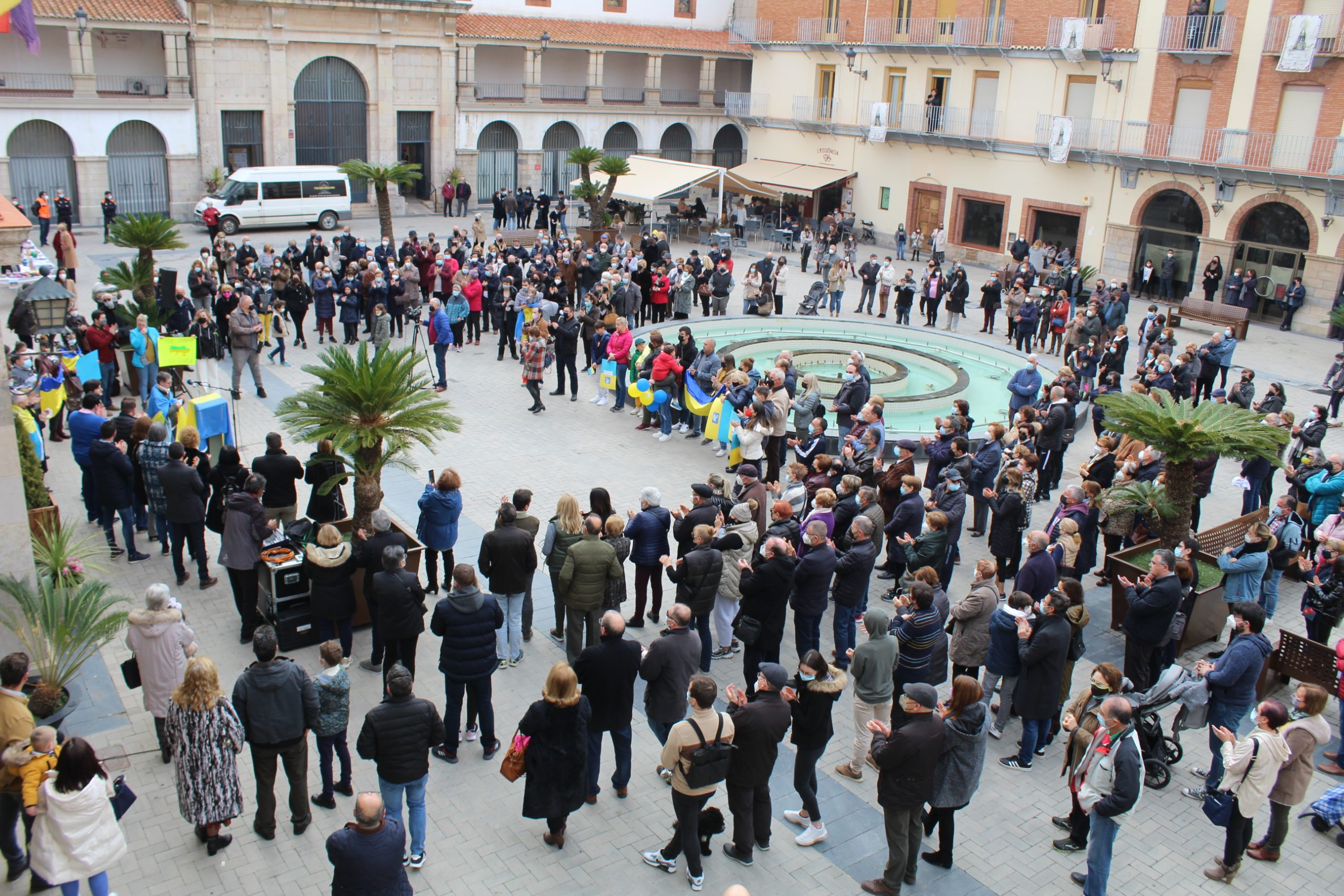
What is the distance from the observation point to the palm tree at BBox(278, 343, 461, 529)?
9.88m

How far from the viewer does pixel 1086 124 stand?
30.5 metres

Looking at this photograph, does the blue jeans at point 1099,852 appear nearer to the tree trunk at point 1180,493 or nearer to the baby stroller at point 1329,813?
the baby stroller at point 1329,813

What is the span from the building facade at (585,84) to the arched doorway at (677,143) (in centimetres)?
4

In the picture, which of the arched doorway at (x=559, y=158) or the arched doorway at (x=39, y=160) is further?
the arched doorway at (x=559, y=158)

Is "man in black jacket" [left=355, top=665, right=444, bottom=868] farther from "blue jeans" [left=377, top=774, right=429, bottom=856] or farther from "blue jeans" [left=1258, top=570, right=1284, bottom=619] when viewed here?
"blue jeans" [left=1258, top=570, right=1284, bottom=619]

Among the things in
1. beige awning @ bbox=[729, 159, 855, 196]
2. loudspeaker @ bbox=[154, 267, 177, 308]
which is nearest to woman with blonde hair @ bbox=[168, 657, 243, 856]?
loudspeaker @ bbox=[154, 267, 177, 308]

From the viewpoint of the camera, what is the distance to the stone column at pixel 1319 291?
25516mm

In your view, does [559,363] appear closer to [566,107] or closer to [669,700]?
[669,700]

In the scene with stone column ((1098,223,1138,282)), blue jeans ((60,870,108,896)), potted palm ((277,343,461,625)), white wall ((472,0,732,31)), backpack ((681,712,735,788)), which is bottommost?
blue jeans ((60,870,108,896))

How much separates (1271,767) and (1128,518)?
4.50 meters

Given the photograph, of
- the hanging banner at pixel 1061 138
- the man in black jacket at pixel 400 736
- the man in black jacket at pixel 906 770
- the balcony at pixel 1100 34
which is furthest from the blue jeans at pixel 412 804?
the balcony at pixel 1100 34

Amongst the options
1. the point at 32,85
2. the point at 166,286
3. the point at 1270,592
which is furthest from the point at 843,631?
the point at 32,85

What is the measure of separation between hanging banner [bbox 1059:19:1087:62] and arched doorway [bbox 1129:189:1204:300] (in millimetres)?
4592

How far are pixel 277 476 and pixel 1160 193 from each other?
26467mm
